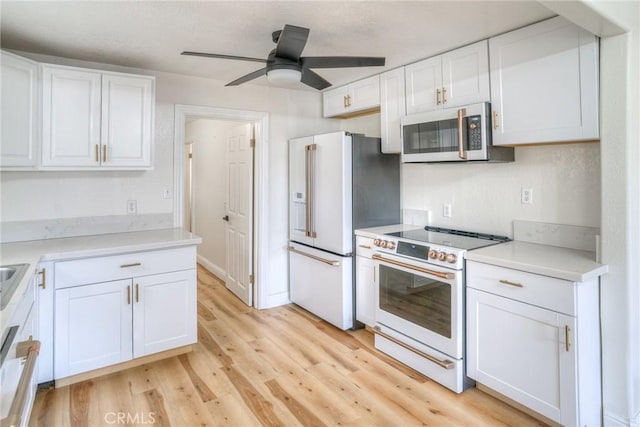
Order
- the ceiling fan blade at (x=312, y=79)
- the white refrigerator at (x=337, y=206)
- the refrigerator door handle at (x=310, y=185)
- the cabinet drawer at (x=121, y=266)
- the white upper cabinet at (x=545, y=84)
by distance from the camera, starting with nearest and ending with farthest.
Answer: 1. the white upper cabinet at (x=545, y=84)
2. the ceiling fan blade at (x=312, y=79)
3. the cabinet drawer at (x=121, y=266)
4. the white refrigerator at (x=337, y=206)
5. the refrigerator door handle at (x=310, y=185)

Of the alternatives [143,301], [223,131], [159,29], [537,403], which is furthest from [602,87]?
[223,131]

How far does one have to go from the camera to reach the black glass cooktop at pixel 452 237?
254cm

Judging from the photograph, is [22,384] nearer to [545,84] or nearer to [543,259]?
[543,259]

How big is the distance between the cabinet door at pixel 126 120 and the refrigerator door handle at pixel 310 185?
140cm

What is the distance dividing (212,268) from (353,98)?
10.5 feet

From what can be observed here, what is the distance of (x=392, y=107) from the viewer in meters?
3.21

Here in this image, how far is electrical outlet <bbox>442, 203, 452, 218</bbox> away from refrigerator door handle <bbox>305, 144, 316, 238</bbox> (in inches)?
47.1

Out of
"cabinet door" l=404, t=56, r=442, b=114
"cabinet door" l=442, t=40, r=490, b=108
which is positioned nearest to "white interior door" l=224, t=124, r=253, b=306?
"cabinet door" l=404, t=56, r=442, b=114

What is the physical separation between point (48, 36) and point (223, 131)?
2.37 metres

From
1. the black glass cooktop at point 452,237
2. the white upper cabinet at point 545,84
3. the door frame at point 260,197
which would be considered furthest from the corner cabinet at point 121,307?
the white upper cabinet at point 545,84

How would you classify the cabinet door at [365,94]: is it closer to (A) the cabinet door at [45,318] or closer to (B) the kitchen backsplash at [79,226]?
(B) the kitchen backsplash at [79,226]

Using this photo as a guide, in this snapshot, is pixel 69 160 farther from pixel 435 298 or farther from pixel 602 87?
pixel 602 87

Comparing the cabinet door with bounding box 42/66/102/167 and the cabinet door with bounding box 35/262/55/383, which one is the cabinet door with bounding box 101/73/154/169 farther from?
the cabinet door with bounding box 35/262/55/383

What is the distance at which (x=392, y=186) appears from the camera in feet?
11.5
